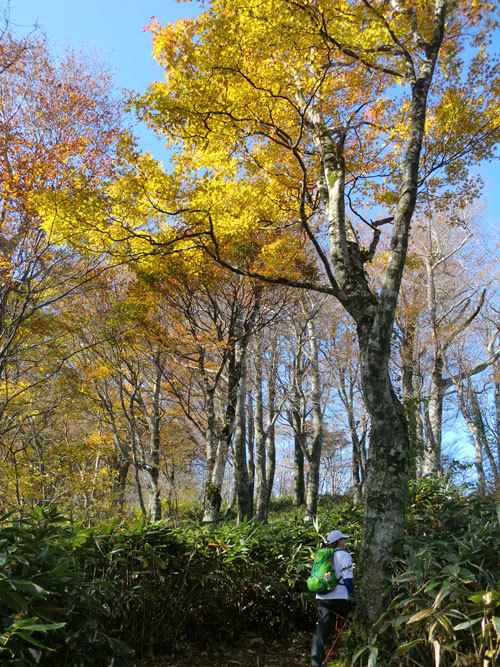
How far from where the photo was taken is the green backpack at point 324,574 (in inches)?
145

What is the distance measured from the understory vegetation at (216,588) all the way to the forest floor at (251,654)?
11 cm

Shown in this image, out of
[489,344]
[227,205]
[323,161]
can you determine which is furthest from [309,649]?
[489,344]

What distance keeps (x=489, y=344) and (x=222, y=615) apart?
1412 cm

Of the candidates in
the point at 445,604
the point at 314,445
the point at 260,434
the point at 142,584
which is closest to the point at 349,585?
the point at 445,604

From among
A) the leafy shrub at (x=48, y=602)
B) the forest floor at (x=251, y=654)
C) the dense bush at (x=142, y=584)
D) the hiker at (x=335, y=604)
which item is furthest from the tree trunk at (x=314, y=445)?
the leafy shrub at (x=48, y=602)

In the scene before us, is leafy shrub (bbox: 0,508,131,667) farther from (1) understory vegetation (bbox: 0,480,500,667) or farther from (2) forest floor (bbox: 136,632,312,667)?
(2) forest floor (bbox: 136,632,312,667)

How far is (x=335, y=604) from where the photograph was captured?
365 cm

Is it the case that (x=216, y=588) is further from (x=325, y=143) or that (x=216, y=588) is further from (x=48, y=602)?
(x=325, y=143)

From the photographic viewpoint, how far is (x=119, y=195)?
5898 mm

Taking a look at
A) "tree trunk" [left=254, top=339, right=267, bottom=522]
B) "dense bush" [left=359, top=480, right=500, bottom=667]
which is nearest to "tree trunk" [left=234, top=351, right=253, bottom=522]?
"tree trunk" [left=254, top=339, right=267, bottom=522]

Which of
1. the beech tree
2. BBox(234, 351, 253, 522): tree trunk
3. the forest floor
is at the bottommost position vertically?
the forest floor

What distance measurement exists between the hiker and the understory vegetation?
0.27 meters

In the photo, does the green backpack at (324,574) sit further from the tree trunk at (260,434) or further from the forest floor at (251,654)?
the tree trunk at (260,434)

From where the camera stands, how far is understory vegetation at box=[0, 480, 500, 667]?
8.01ft
